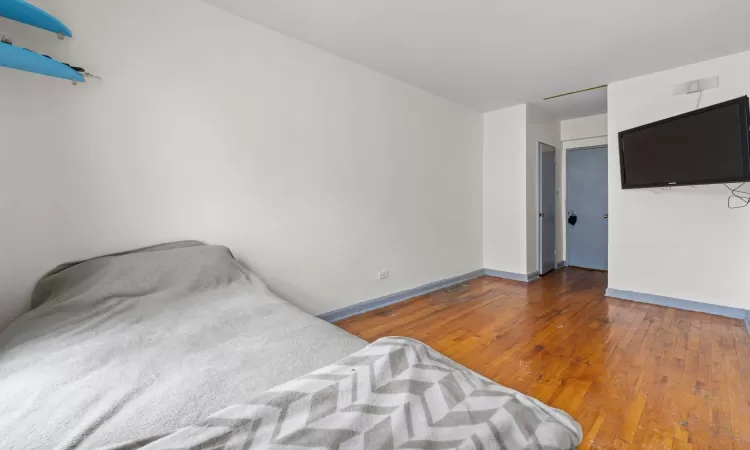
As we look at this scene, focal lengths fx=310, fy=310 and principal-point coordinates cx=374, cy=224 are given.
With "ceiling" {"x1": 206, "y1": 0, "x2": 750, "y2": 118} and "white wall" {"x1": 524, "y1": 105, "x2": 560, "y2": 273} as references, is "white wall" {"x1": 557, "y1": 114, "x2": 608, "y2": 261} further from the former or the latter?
"ceiling" {"x1": 206, "y1": 0, "x2": 750, "y2": 118}

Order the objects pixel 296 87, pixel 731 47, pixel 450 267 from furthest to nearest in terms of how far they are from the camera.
→ pixel 450 267, pixel 731 47, pixel 296 87

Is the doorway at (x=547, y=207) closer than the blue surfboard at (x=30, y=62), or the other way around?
the blue surfboard at (x=30, y=62)

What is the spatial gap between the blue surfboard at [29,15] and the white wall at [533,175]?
497 centimetres

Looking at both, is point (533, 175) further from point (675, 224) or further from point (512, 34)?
point (512, 34)

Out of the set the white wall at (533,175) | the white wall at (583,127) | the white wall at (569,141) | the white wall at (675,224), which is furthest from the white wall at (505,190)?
the white wall at (583,127)

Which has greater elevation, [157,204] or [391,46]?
[391,46]

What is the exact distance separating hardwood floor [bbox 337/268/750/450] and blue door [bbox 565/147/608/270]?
1722mm

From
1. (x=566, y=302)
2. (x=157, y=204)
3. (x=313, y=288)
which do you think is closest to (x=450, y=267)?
(x=566, y=302)

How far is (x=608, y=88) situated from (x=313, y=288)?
4318 mm

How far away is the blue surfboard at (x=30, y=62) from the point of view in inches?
55.2

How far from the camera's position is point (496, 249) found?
5012mm

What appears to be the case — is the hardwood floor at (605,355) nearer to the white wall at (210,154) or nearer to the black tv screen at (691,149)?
the white wall at (210,154)

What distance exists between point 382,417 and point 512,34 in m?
3.14

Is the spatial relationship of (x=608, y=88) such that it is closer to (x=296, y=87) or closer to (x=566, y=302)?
(x=566, y=302)
